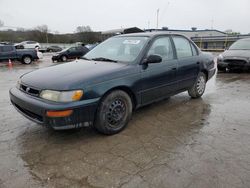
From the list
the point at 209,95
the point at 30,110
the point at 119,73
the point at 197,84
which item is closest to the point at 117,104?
the point at 119,73

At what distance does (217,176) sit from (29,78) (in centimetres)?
292

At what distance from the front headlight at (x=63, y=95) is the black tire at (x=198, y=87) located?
3.16 metres

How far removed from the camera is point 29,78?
3375 mm

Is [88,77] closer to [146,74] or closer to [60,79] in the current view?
[60,79]

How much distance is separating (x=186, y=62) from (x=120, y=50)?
152 cm

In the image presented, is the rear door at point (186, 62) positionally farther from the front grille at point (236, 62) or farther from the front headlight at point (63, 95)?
the front grille at point (236, 62)

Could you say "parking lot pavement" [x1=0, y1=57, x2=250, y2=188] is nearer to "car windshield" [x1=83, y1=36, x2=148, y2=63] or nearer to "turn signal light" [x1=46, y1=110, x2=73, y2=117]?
"turn signal light" [x1=46, y1=110, x2=73, y2=117]

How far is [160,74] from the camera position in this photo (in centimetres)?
400

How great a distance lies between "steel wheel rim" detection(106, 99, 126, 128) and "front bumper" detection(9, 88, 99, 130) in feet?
1.02

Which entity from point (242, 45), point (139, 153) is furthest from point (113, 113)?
point (242, 45)

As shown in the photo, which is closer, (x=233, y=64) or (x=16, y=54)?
(x=233, y=64)

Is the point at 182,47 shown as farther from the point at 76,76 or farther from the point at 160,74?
the point at 76,76

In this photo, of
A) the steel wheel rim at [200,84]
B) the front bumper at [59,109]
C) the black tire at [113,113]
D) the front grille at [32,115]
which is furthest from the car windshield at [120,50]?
the steel wheel rim at [200,84]

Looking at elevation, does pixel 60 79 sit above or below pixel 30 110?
above
